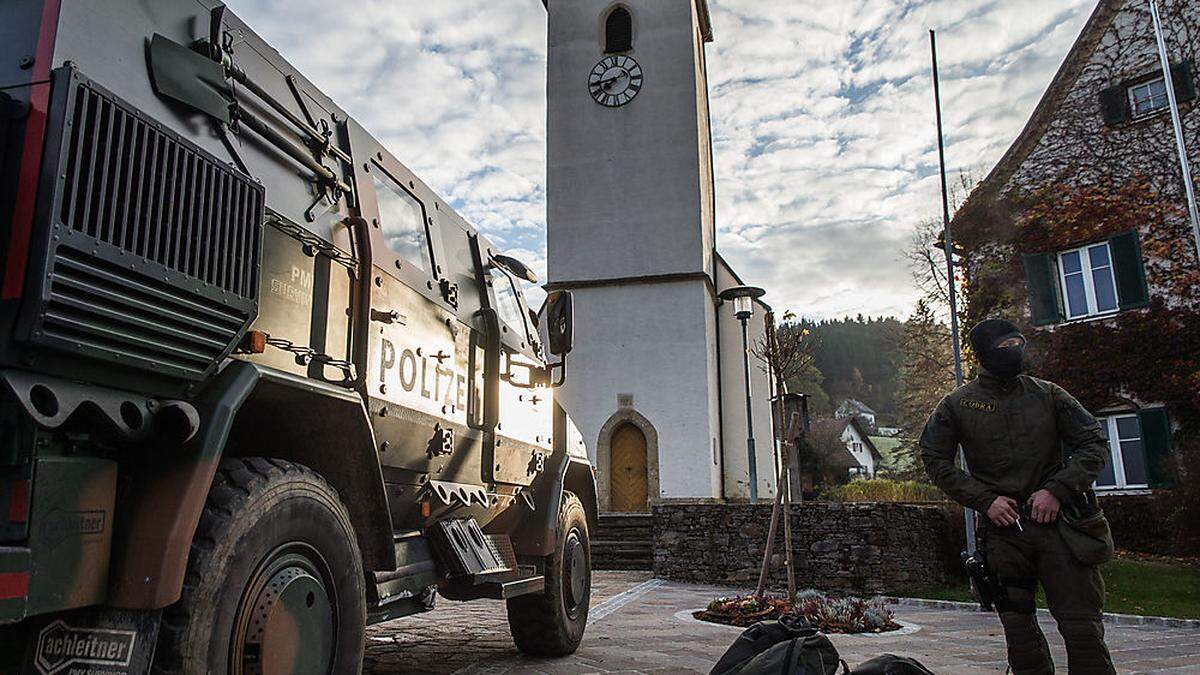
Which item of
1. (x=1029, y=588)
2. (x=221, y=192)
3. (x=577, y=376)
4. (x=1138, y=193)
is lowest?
(x=1029, y=588)

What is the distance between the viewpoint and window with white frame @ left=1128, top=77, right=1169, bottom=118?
1456cm

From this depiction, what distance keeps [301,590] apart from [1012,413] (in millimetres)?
3220

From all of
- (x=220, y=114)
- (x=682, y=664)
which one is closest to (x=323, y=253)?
(x=220, y=114)

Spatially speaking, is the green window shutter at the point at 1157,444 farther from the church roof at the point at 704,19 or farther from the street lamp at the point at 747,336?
the church roof at the point at 704,19

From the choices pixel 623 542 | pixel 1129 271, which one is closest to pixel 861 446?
pixel 1129 271

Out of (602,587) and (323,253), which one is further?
(602,587)

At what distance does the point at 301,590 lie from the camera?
2.62m

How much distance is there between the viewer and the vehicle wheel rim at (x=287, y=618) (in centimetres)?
239

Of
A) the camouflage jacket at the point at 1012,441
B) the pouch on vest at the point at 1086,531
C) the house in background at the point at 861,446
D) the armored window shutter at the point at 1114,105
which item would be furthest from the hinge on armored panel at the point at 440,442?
the house in background at the point at 861,446

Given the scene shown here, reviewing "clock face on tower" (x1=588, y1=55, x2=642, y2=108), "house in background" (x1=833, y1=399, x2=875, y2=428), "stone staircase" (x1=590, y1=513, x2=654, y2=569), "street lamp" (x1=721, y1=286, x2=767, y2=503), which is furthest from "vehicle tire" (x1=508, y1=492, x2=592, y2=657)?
"house in background" (x1=833, y1=399, x2=875, y2=428)

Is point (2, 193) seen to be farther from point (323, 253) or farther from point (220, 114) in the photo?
point (323, 253)

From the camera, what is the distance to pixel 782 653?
286 cm

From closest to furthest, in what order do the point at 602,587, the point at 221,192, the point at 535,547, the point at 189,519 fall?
1. the point at 189,519
2. the point at 221,192
3. the point at 535,547
4. the point at 602,587

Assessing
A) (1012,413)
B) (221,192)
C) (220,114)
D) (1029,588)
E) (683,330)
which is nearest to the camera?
(221,192)
